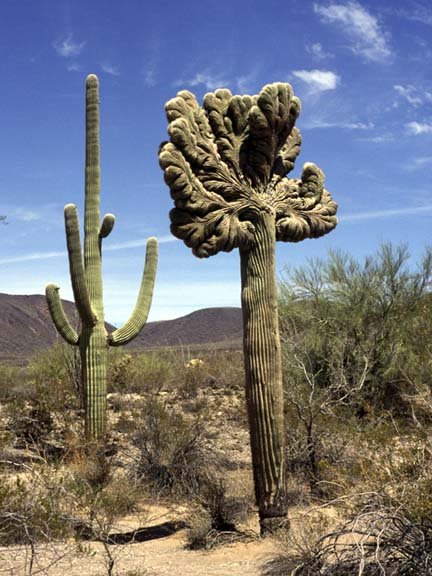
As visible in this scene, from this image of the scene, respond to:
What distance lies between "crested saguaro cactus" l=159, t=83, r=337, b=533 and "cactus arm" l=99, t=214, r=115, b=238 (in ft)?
14.7

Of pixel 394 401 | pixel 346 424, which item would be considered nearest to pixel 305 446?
pixel 346 424

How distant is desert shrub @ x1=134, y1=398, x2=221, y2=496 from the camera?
357 inches

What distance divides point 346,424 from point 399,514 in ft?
19.4

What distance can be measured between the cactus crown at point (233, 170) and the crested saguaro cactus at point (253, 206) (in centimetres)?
1

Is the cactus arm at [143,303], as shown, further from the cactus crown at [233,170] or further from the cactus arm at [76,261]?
the cactus crown at [233,170]

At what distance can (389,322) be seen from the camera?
14781 mm

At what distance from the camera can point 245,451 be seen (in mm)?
11867

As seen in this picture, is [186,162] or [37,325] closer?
[186,162]

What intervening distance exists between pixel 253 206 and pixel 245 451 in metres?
5.96

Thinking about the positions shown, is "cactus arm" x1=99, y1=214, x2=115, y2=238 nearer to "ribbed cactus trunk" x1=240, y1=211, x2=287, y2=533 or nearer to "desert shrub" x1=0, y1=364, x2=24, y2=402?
"ribbed cactus trunk" x1=240, y1=211, x2=287, y2=533

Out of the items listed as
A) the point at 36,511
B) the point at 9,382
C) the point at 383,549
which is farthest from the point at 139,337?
the point at 383,549

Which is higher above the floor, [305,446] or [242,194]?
[242,194]

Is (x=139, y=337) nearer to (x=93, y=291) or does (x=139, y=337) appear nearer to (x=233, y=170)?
(x=93, y=291)

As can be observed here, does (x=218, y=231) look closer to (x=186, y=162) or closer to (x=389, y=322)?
(x=186, y=162)
